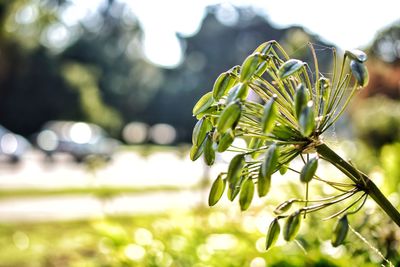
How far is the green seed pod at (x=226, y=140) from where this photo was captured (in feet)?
4.09

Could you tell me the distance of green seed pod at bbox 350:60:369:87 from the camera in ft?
4.28

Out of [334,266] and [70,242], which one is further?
[70,242]

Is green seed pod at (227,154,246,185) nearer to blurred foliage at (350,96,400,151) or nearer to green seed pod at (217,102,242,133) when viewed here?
green seed pod at (217,102,242,133)

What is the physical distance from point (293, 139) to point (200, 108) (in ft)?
0.82

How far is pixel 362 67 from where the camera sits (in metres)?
1.32

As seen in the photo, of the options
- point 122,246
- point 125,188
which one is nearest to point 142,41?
point 125,188

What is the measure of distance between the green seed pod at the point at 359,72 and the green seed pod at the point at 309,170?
208mm

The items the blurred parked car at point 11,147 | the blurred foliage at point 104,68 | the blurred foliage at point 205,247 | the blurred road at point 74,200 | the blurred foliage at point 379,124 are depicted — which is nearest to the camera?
the blurred foliage at point 205,247

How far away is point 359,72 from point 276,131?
0.22 meters

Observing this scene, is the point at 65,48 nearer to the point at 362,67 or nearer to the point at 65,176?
the point at 65,176

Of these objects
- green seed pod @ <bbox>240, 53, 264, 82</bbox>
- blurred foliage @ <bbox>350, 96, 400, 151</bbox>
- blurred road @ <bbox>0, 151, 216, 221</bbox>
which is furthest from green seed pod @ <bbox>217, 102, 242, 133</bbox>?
blurred foliage @ <bbox>350, 96, 400, 151</bbox>

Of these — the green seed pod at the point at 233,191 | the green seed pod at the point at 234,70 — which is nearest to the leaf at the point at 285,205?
the green seed pod at the point at 233,191

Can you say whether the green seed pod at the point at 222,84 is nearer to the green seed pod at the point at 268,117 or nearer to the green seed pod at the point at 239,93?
the green seed pod at the point at 239,93

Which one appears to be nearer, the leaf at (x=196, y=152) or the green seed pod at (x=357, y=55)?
the green seed pod at (x=357, y=55)
